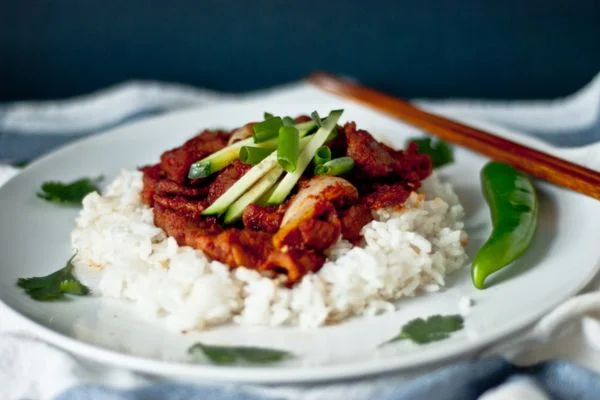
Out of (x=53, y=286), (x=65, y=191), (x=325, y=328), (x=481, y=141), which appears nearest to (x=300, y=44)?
(x=481, y=141)

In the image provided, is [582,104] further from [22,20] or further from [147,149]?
[22,20]

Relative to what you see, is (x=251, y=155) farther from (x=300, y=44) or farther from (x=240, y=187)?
(x=300, y=44)

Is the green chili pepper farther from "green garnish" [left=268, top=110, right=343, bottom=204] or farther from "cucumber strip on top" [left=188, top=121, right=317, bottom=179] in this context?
"cucumber strip on top" [left=188, top=121, right=317, bottom=179]

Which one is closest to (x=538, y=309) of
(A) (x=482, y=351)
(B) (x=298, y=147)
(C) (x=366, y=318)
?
(A) (x=482, y=351)

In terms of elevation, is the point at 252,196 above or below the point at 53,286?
above

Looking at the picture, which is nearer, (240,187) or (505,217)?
(240,187)

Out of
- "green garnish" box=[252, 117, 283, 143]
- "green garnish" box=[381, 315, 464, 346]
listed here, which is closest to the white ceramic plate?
"green garnish" box=[381, 315, 464, 346]

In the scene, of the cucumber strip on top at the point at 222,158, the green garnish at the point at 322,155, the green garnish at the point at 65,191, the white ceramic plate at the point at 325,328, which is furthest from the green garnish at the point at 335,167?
the green garnish at the point at 65,191
